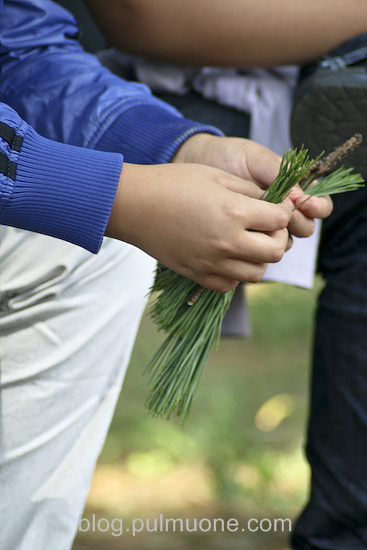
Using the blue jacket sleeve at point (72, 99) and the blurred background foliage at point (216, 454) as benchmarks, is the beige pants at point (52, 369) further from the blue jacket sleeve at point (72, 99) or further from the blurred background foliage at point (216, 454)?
the blurred background foliage at point (216, 454)

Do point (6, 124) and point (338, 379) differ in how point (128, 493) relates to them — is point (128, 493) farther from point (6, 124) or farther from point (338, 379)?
point (6, 124)

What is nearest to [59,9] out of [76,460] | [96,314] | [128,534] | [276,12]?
[276,12]

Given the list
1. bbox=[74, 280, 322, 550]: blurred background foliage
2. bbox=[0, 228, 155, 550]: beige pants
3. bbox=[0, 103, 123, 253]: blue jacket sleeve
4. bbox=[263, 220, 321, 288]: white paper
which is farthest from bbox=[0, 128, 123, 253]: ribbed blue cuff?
bbox=[74, 280, 322, 550]: blurred background foliage

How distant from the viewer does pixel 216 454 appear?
5.53ft

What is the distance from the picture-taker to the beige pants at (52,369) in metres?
0.71

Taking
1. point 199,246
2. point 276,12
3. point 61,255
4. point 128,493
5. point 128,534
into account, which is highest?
point 276,12

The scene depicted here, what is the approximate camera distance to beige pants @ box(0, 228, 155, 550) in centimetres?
71

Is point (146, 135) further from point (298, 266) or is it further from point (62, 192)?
point (298, 266)

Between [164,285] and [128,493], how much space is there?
2.95 ft

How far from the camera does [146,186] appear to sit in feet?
1.94

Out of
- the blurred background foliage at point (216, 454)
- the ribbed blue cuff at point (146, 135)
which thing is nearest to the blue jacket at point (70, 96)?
the ribbed blue cuff at point (146, 135)

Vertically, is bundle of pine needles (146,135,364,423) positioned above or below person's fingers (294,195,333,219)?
below

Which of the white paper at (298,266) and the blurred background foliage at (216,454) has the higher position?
the white paper at (298,266)

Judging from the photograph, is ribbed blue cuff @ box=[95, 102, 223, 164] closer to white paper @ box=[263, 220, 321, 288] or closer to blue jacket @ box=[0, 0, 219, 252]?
blue jacket @ box=[0, 0, 219, 252]
